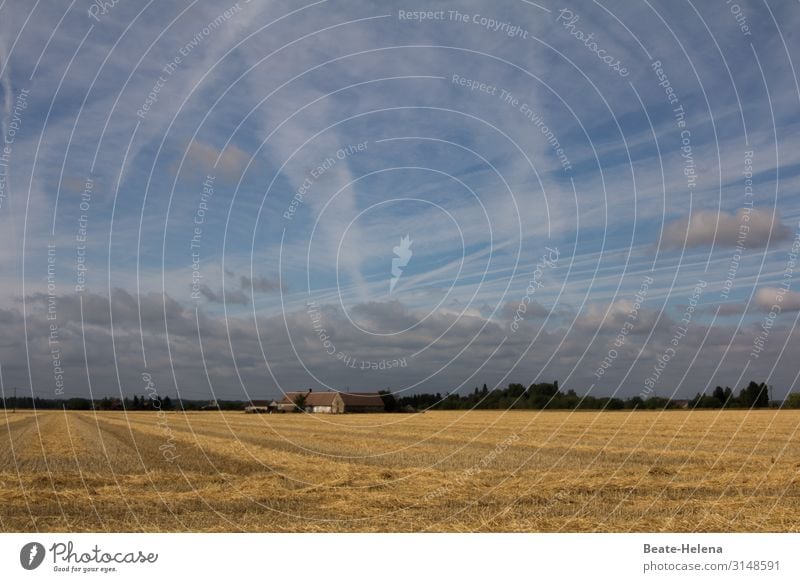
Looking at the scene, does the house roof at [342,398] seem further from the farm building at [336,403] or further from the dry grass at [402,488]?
the dry grass at [402,488]

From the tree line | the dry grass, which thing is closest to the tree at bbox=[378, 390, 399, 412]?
the tree line

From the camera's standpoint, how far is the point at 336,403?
113 metres

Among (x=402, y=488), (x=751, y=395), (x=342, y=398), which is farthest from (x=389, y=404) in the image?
(x=402, y=488)

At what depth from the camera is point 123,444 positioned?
3919 cm

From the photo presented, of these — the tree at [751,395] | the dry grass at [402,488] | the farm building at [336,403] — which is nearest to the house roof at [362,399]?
the farm building at [336,403]

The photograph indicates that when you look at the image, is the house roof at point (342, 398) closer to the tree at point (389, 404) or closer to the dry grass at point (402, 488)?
the tree at point (389, 404)

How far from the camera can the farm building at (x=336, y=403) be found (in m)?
112

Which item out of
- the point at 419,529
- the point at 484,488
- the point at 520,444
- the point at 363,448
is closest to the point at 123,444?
the point at 363,448

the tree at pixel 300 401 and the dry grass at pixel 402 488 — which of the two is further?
the tree at pixel 300 401

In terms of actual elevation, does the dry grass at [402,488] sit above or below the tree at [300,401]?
below

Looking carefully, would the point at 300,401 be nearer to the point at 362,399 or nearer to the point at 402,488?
the point at 362,399

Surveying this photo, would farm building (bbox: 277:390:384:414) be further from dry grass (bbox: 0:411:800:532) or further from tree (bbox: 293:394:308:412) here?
dry grass (bbox: 0:411:800:532)

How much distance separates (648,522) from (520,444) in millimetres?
21810

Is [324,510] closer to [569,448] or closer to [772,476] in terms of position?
[772,476]
